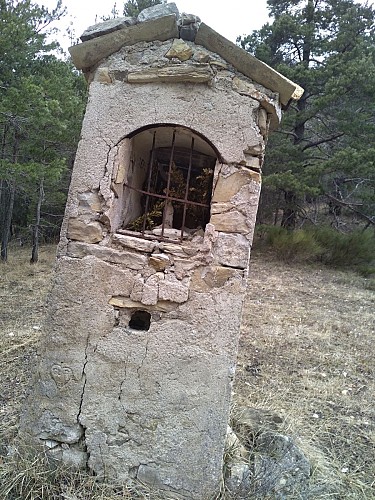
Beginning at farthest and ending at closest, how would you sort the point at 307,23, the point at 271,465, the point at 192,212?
1. the point at 307,23
2. the point at 192,212
3. the point at 271,465

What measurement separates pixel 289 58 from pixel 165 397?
42.7ft

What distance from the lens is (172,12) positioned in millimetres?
2184

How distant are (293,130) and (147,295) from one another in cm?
1167

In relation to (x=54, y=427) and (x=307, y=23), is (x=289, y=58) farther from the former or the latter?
(x=54, y=427)

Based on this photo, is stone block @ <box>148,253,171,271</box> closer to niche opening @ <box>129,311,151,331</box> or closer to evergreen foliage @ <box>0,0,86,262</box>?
niche opening @ <box>129,311,151,331</box>

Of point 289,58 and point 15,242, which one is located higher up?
point 289,58

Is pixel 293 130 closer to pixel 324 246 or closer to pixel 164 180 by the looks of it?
pixel 324 246

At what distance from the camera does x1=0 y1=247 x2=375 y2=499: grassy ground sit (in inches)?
122

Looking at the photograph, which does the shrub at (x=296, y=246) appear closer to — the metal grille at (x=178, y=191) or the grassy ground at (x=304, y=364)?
the grassy ground at (x=304, y=364)

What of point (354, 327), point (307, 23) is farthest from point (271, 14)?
point (354, 327)

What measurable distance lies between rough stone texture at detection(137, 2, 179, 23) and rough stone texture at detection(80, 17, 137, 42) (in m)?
0.07

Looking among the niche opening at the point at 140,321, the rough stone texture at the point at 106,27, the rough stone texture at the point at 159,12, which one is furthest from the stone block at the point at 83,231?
the rough stone texture at the point at 159,12

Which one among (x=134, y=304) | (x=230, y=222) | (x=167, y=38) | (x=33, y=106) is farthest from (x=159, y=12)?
(x=33, y=106)

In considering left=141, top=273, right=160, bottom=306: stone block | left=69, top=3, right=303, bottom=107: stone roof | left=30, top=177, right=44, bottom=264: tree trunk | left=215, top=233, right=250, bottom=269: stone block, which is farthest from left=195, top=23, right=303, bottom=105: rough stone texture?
left=30, top=177, right=44, bottom=264: tree trunk
